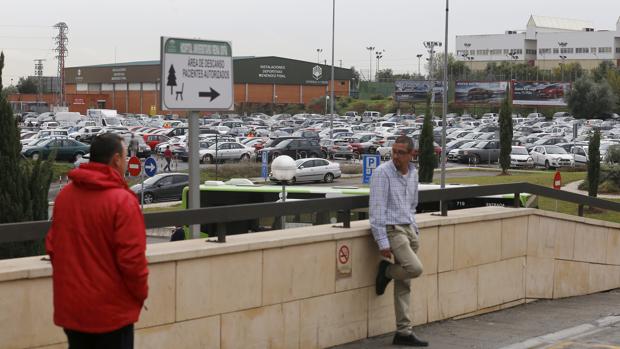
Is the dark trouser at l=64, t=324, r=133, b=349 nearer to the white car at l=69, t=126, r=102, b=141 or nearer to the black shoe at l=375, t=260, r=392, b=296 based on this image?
the black shoe at l=375, t=260, r=392, b=296

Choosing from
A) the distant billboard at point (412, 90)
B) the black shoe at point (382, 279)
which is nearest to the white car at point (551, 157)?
the black shoe at point (382, 279)

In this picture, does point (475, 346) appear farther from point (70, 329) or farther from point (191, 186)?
point (70, 329)

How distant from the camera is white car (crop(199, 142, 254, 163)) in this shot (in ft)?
193

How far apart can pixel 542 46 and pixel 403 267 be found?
564 ft

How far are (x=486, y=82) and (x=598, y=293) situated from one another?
11320cm

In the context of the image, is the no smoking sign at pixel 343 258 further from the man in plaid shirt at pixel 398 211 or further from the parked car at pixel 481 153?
the parked car at pixel 481 153

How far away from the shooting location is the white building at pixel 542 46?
16562cm

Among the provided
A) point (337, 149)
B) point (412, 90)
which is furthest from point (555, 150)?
point (412, 90)

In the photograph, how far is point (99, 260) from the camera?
190 inches

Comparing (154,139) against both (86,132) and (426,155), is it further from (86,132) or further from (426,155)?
(426,155)

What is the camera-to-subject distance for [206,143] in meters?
60.5

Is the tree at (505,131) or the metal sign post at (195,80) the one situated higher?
the metal sign post at (195,80)

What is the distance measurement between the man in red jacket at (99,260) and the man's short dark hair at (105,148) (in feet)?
0.07

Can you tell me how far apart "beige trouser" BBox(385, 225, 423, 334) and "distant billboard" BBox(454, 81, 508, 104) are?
118632 millimetres
